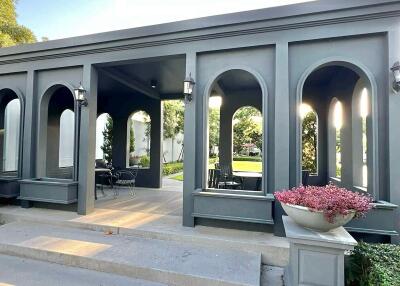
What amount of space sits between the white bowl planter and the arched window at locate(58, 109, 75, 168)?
7970 millimetres

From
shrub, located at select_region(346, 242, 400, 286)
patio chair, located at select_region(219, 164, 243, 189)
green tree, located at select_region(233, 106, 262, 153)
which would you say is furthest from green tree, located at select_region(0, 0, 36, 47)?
green tree, located at select_region(233, 106, 262, 153)

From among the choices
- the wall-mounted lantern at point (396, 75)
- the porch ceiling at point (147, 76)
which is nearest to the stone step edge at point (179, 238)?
the wall-mounted lantern at point (396, 75)

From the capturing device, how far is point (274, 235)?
373cm

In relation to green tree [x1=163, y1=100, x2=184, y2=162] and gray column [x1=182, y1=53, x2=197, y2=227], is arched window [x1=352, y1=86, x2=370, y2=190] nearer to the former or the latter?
gray column [x1=182, y1=53, x2=197, y2=227]

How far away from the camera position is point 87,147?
479cm

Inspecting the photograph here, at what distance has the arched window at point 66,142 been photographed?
28.4 feet

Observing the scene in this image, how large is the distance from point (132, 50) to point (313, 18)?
3021 mm

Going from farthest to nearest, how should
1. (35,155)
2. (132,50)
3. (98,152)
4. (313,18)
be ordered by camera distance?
(98,152) → (35,155) → (132,50) → (313,18)

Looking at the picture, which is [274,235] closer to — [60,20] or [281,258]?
[281,258]

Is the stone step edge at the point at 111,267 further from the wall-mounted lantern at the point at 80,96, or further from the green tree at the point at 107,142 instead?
the green tree at the point at 107,142

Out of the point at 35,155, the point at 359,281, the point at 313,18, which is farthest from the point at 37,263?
the point at 313,18

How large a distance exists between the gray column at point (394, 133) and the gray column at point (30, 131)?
6.20 m

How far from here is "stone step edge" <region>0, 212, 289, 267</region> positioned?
11.0 ft

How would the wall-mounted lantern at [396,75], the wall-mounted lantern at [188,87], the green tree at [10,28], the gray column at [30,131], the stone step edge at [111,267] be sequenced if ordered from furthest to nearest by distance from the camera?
the green tree at [10,28]
the gray column at [30,131]
the wall-mounted lantern at [188,87]
the wall-mounted lantern at [396,75]
the stone step edge at [111,267]
